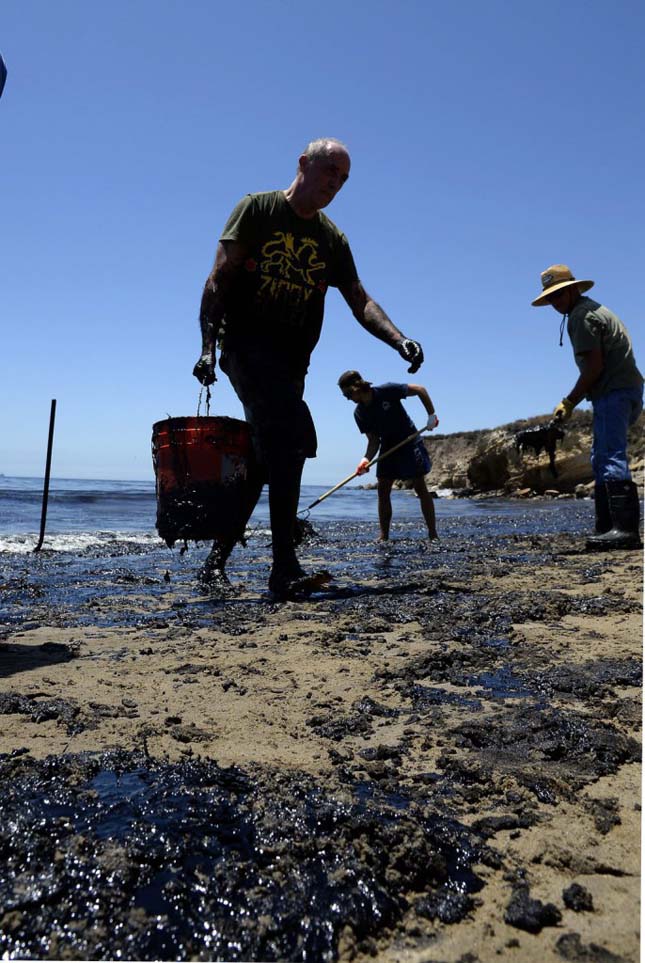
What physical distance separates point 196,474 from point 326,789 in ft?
8.28

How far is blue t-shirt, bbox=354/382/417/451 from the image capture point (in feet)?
26.2

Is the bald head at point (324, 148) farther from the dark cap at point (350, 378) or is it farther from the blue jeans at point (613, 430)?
the dark cap at point (350, 378)

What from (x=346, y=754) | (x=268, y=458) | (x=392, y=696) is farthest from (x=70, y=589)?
(x=346, y=754)

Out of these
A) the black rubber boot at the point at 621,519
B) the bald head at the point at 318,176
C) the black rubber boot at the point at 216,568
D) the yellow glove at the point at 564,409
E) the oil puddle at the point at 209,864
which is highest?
the bald head at the point at 318,176

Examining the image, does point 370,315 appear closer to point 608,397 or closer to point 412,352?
point 412,352

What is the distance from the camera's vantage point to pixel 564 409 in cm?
585

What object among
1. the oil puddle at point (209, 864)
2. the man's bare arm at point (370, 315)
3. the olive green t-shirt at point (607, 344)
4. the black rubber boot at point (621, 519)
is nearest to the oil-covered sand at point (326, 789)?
the oil puddle at point (209, 864)

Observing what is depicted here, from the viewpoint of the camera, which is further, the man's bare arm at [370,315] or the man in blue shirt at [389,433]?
the man in blue shirt at [389,433]

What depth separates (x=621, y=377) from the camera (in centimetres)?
558

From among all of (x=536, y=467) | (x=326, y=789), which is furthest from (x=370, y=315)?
(x=536, y=467)

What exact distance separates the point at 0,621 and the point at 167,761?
2065 millimetres

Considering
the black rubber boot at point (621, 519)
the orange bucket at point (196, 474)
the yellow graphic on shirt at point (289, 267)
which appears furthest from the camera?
the black rubber boot at point (621, 519)

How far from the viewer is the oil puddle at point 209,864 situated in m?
1.02

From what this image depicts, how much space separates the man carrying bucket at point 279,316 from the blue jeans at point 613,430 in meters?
2.22
